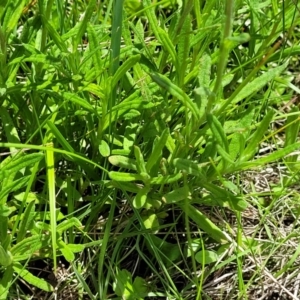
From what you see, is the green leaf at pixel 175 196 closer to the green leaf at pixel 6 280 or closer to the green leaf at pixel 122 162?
the green leaf at pixel 122 162

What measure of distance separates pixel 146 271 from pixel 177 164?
38 cm

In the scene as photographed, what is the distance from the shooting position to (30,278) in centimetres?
120

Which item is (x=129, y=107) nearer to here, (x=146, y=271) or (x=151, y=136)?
(x=151, y=136)

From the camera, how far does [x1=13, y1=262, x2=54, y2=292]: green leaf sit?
46.9 inches

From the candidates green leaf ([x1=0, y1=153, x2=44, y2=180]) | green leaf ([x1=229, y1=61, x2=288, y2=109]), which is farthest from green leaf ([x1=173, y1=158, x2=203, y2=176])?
green leaf ([x1=0, y1=153, x2=44, y2=180])

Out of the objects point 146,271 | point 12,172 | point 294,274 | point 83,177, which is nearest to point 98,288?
point 146,271

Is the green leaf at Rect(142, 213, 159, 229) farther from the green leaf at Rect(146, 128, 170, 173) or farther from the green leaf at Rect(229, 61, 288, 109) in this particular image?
the green leaf at Rect(229, 61, 288, 109)

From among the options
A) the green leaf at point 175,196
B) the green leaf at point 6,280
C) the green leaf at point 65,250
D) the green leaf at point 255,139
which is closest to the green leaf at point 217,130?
the green leaf at point 255,139

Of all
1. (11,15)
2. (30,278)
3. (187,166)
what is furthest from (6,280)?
(11,15)

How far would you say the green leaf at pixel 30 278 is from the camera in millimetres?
1192

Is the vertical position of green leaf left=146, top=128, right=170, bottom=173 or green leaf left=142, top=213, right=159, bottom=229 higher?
green leaf left=146, top=128, right=170, bottom=173

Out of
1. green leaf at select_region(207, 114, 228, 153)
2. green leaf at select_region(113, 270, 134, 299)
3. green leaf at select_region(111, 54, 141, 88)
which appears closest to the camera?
green leaf at select_region(207, 114, 228, 153)

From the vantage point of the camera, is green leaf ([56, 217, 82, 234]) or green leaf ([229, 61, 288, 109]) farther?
green leaf ([56, 217, 82, 234])

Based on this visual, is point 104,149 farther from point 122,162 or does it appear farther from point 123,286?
point 123,286
